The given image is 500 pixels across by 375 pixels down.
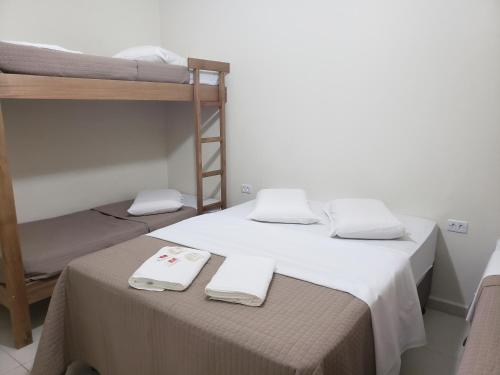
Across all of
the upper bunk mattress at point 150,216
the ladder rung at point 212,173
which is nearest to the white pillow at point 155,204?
the upper bunk mattress at point 150,216

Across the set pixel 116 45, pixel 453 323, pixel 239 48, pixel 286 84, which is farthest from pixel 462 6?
pixel 116 45

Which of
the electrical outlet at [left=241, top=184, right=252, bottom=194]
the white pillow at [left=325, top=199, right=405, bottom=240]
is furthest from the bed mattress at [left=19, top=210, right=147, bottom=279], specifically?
the white pillow at [left=325, top=199, right=405, bottom=240]

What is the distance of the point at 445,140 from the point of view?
7.58 ft

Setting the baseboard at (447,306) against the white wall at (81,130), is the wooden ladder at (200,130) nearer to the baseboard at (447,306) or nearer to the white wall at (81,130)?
the white wall at (81,130)

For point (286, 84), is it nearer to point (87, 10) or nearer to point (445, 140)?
point (445, 140)

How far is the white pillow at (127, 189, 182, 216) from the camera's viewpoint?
2.92m

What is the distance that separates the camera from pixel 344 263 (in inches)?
68.1

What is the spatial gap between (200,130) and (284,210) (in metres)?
1.01

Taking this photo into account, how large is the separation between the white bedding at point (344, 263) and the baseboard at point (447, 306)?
83cm

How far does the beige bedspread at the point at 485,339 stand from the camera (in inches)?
42.1

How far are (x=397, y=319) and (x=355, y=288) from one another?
32 centimetres

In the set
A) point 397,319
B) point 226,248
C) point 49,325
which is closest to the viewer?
point 397,319

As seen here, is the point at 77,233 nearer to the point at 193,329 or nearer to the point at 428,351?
the point at 193,329

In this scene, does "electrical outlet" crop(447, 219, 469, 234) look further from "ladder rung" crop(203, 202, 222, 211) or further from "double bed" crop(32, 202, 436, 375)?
"ladder rung" crop(203, 202, 222, 211)
